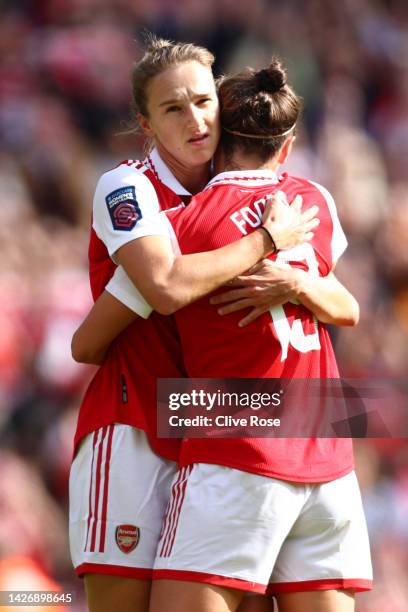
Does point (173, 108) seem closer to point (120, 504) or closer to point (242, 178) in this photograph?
point (242, 178)

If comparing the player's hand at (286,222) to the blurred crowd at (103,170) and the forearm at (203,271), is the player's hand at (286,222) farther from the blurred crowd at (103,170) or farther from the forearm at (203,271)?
the blurred crowd at (103,170)

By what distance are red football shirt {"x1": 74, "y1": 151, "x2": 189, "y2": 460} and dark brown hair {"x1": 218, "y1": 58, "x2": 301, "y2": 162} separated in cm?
19

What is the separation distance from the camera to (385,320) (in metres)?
6.23

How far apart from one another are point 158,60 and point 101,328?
2.22 feet

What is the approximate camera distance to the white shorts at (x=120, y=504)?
252cm

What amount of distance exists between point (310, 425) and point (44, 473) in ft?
9.15

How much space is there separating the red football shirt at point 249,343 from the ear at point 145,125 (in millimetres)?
276

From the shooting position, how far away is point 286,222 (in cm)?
250

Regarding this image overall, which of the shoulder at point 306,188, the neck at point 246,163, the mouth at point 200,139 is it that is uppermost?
the mouth at point 200,139

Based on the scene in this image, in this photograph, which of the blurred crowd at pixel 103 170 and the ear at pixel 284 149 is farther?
the blurred crowd at pixel 103 170

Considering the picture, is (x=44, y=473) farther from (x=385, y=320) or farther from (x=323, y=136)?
(x=323, y=136)

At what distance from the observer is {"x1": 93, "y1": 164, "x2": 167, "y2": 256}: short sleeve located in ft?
8.11

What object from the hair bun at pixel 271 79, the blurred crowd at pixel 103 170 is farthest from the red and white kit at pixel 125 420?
the blurred crowd at pixel 103 170

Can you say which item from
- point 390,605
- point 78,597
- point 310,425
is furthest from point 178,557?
point 390,605
